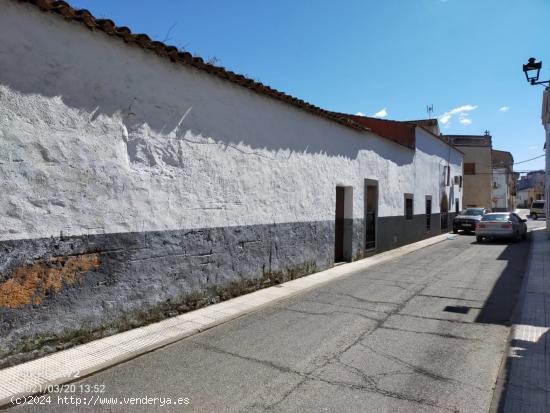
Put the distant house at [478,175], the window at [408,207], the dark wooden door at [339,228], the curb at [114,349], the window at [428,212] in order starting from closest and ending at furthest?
the curb at [114,349]
the dark wooden door at [339,228]
the window at [408,207]
the window at [428,212]
the distant house at [478,175]

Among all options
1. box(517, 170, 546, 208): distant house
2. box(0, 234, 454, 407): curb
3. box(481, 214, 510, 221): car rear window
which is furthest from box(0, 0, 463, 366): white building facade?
box(517, 170, 546, 208): distant house

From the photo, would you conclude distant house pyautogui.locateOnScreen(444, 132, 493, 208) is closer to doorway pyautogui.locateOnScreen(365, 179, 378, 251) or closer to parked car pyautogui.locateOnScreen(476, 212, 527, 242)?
parked car pyautogui.locateOnScreen(476, 212, 527, 242)

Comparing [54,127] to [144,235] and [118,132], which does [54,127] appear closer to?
[118,132]

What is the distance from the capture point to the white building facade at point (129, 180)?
4.27 meters

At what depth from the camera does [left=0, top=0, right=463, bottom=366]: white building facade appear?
14.0 feet

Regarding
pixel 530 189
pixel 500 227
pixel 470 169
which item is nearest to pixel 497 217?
pixel 500 227

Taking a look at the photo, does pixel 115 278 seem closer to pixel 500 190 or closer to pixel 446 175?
pixel 446 175

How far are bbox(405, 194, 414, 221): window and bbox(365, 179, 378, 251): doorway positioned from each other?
11.2 feet

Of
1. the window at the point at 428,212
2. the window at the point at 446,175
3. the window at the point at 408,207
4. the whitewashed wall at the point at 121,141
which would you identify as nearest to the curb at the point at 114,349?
the whitewashed wall at the point at 121,141

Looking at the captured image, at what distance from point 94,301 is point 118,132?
2.12 meters

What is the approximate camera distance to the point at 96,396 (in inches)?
141

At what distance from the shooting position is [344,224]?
39.0 ft

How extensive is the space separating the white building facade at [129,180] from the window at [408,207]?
8.34m

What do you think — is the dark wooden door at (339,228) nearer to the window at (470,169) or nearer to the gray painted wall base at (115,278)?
the gray painted wall base at (115,278)
